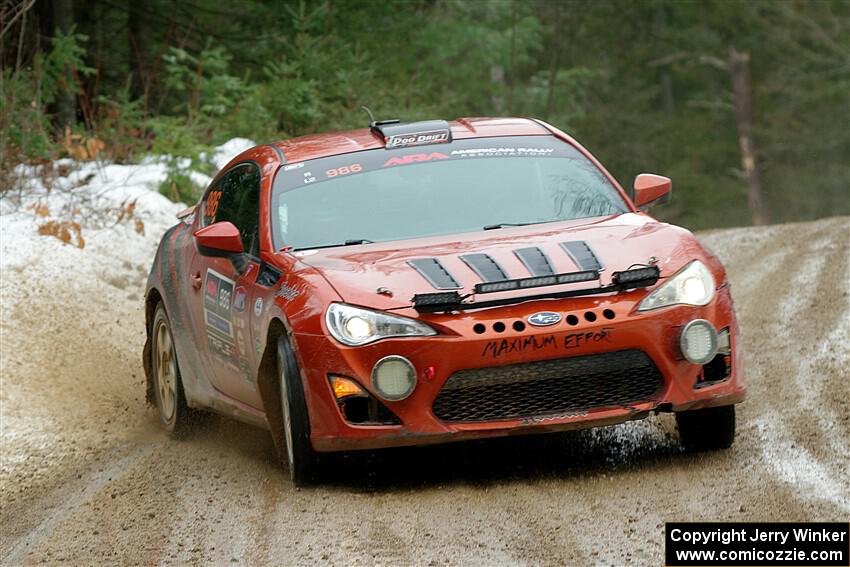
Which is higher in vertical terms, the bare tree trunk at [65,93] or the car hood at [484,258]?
the car hood at [484,258]

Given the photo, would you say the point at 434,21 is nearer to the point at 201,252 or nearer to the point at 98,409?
the point at 98,409

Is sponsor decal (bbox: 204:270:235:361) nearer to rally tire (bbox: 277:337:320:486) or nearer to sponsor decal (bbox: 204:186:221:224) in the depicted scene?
sponsor decal (bbox: 204:186:221:224)

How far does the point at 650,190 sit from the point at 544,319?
6.43ft

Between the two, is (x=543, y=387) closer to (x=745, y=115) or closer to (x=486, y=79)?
(x=486, y=79)

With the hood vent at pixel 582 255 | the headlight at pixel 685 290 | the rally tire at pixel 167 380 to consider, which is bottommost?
the rally tire at pixel 167 380

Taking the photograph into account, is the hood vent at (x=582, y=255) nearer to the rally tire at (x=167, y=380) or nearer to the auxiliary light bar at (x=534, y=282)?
the auxiliary light bar at (x=534, y=282)

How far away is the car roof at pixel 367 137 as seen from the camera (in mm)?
8156

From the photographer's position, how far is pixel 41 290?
12.2 metres

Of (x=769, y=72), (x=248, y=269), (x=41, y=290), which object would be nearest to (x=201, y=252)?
(x=248, y=269)

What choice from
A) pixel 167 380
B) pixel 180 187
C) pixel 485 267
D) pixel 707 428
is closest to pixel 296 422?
pixel 485 267

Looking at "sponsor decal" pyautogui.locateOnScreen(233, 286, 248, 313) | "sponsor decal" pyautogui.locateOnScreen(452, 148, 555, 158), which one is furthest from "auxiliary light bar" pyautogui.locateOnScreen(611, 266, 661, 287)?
"sponsor decal" pyautogui.locateOnScreen(233, 286, 248, 313)

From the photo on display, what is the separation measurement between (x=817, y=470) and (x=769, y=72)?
3997cm

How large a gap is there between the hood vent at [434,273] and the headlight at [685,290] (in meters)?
0.81

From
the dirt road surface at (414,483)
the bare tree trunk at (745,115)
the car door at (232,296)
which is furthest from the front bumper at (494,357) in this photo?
the bare tree trunk at (745,115)
